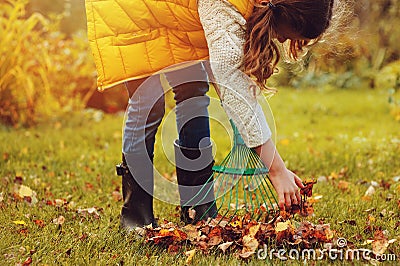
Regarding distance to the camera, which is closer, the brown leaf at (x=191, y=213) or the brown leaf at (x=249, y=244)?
the brown leaf at (x=249, y=244)

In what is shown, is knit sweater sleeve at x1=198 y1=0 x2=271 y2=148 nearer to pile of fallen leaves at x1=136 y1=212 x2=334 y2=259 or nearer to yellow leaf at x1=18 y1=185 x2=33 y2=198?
pile of fallen leaves at x1=136 y1=212 x2=334 y2=259

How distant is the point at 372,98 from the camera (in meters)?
6.24

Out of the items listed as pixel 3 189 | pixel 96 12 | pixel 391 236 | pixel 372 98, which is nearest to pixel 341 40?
pixel 391 236

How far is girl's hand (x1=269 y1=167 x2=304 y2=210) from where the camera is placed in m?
1.95

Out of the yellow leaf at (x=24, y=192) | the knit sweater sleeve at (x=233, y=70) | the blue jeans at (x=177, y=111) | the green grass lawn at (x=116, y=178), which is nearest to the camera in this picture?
the knit sweater sleeve at (x=233, y=70)

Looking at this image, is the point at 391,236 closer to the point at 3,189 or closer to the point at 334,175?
the point at 334,175

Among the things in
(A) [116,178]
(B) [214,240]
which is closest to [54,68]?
(A) [116,178]

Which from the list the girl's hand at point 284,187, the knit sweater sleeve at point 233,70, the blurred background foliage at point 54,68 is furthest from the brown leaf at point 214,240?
the blurred background foliage at point 54,68

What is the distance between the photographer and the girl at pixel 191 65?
1879 millimetres

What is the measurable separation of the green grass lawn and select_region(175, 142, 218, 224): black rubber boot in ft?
0.57

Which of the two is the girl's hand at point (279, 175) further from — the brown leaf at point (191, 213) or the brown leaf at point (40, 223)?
the brown leaf at point (40, 223)

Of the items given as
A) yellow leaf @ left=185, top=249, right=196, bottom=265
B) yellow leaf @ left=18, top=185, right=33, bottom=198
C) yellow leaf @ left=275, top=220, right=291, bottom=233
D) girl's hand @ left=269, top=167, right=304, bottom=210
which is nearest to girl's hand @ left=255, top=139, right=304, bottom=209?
girl's hand @ left=269, top=167, right=304, bottom=210

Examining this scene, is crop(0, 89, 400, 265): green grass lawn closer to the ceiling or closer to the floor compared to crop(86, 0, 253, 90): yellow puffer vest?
closer to the floor

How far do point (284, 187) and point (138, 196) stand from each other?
25.3 inches
